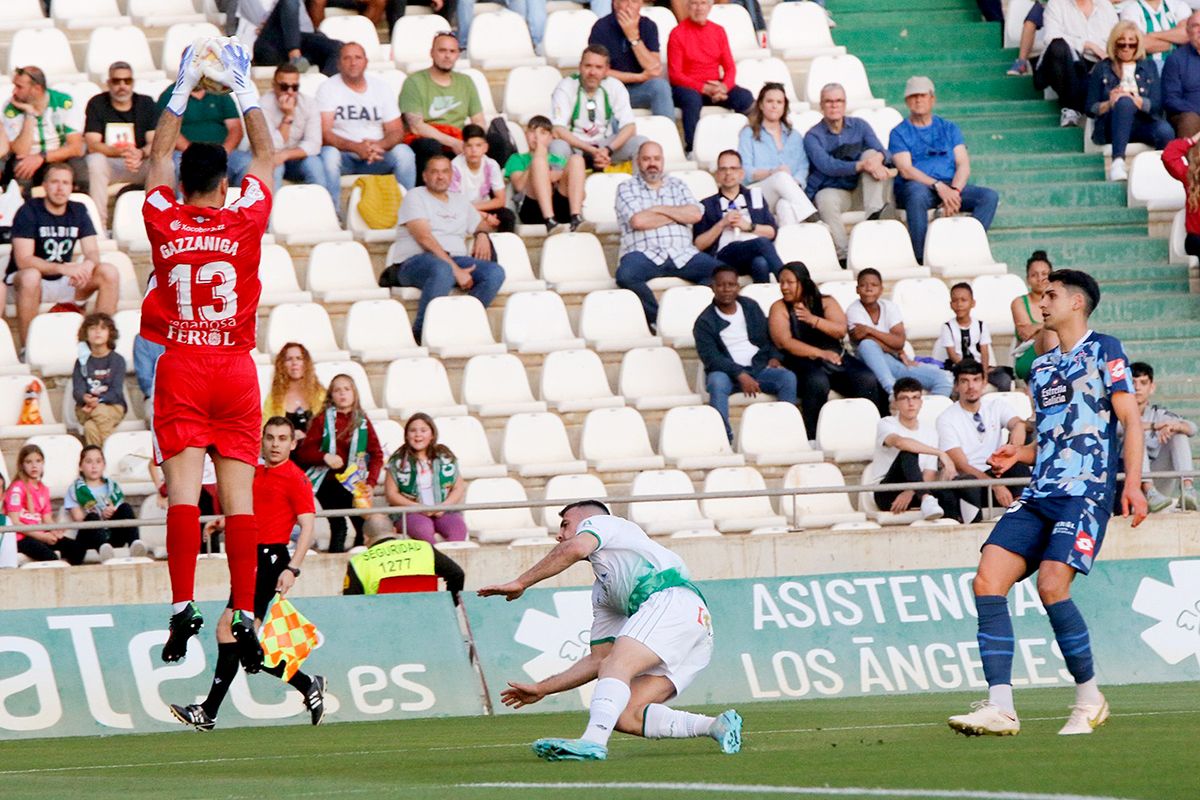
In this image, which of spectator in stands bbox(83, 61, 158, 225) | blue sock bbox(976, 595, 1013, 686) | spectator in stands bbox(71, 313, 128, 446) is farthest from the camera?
spectator in stands bbox(83, 61, 158, 225)

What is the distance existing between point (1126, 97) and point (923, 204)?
2439 mm

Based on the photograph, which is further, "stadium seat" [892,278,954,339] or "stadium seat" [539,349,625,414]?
"stadium seat" [892,278,954,339]

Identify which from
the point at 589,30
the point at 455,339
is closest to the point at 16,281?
the point at 455,339

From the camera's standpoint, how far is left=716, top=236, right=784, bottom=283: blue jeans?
18234 millimetres

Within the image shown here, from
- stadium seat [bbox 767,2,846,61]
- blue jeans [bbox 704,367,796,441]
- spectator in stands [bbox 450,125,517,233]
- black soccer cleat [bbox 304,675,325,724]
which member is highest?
stadium seat [bbox 767,2,846,61]

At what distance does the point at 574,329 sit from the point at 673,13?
13.9 ft

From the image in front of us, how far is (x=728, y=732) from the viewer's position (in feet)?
28.8

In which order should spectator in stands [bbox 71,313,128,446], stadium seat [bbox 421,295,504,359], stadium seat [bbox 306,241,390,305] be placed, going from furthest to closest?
1. stadium seat [bbox 306,241,390,305]
2. stadium seat [bbox 421,295,504,359]
3. spectator in stands [bbox 71,313,128,446]

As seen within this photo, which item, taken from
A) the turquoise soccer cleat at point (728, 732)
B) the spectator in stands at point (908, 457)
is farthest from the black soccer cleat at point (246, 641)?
the spectator in stands at point (908, 457)

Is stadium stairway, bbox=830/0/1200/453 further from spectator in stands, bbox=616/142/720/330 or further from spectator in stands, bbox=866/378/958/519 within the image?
spectator in stands, bbox=616/142/720/330

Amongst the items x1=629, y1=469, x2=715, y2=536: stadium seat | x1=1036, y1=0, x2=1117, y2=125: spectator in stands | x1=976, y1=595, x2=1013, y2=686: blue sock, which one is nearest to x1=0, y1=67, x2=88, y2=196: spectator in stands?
x1=629, y1=469, x2=715, y2=536: stadium seat

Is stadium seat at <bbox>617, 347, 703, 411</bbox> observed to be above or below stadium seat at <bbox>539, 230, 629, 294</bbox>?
below

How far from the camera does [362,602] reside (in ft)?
46.2

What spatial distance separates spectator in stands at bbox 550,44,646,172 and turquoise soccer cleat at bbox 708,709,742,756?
10.5 metres
